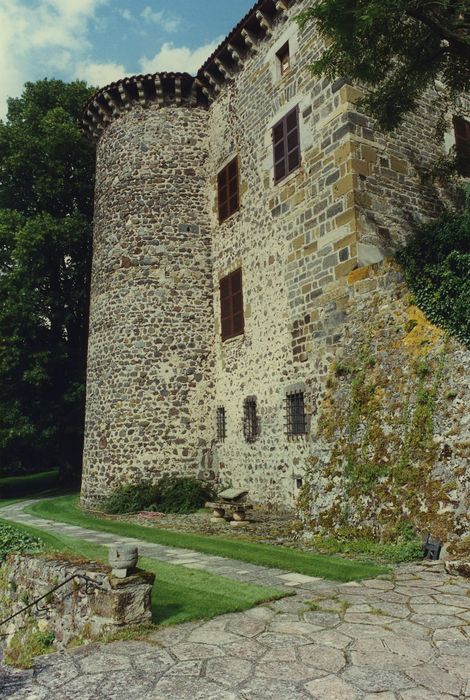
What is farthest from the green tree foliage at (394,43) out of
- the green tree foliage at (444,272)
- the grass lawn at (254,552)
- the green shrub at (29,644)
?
the green shrub at (29,644)

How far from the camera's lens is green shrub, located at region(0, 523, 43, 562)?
8.50 meters

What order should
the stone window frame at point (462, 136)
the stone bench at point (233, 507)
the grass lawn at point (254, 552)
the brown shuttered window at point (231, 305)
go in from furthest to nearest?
the brown shuttered window at point (231, 305) → the stone window frame at point (462, 136) → the stone bench at point (233, 507) → the grass lawn at point (254, 552)

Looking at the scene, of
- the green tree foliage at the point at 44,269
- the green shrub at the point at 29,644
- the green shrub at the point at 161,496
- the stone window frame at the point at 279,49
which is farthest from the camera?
the green tree foliage at the point at 44,269

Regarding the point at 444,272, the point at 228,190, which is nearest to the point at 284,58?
the point at 228,190

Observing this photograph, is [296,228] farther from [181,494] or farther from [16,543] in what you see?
[16,543]

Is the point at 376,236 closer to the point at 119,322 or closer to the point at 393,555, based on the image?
the point at 393,555

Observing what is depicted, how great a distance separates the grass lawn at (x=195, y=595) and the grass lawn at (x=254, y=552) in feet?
2.80

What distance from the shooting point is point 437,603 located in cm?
475

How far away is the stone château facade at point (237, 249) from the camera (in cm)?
1062

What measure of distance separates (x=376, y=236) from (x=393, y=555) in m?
6.14

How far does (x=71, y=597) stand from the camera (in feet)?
18.6

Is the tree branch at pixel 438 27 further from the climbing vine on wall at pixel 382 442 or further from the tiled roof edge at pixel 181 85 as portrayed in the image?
the tiled roof edge at pixel 181 85

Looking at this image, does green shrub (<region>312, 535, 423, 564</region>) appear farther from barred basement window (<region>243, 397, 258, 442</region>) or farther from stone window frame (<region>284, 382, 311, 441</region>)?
barred basement window (<region>243, 397, 258, 442</region>)

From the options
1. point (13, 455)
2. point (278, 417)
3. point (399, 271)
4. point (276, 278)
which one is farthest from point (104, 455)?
point (399, 271)
